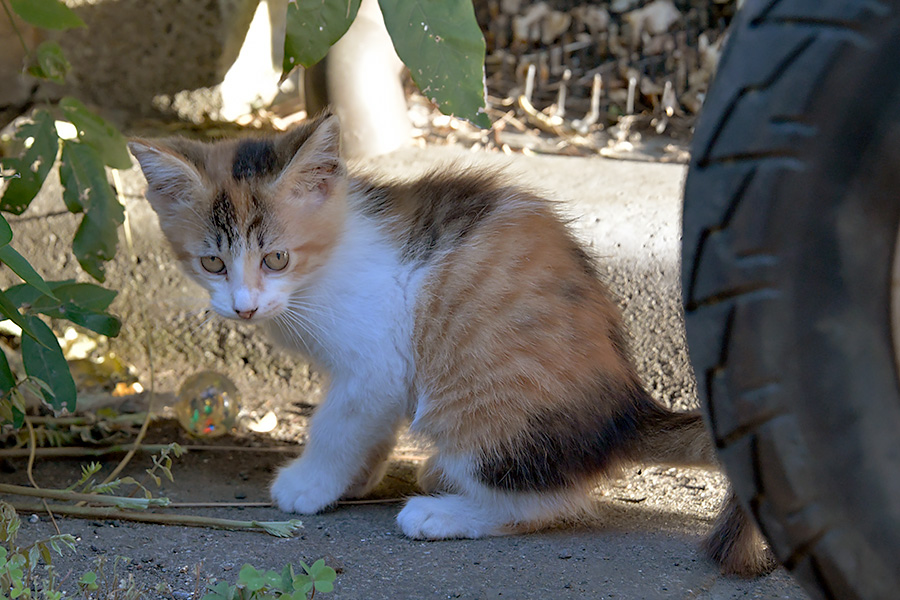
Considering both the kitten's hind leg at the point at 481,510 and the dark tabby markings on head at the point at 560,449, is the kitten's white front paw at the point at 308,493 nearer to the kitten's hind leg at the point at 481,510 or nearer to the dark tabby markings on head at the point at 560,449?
the kitten's hind leg at the point at 481,510

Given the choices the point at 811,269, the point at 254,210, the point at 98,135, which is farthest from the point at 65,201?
the point at 811,269

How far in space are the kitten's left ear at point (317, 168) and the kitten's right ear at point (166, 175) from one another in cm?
19

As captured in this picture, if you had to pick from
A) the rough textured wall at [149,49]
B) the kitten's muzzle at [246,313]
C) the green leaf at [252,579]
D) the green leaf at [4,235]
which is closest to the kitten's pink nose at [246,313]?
the kitten's muzzle at [246,313]

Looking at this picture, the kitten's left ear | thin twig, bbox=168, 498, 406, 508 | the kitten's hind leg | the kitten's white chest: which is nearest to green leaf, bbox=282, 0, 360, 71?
the kitten's left ear

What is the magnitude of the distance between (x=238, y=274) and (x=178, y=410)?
67 centimetres

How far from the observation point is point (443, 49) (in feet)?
4.71

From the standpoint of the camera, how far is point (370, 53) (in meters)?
2.73

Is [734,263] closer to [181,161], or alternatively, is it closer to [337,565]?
[337,565]

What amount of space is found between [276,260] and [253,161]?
0.23 meters

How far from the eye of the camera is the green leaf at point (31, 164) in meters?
1.89

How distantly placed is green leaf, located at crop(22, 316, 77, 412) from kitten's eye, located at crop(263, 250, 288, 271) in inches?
17.4

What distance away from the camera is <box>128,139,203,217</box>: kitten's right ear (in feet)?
5.46

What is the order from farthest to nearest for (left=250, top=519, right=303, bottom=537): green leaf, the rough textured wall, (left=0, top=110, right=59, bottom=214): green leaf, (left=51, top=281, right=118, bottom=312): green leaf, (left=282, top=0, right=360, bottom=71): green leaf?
the rough textured wall, (left=0, top=110, right=59, bottom=214): green leaf, (left=51, top=281, right=118, bottom=312): green leaf, (left=250, top=519, right=303, bottom=537): green leaf, (left=282, top=0, right=360, bottom=71): green leaf

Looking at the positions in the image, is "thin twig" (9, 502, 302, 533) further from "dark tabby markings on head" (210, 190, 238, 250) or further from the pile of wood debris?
the pile of wood debris
